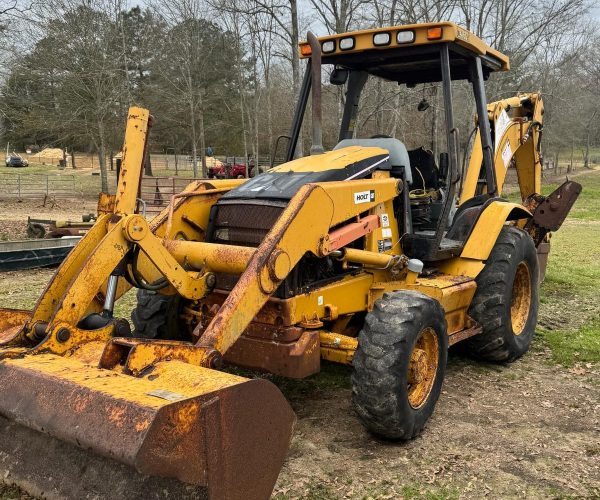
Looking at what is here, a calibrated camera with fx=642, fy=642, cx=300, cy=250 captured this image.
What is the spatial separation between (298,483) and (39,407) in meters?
1.50

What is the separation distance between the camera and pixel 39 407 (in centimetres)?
A: 293

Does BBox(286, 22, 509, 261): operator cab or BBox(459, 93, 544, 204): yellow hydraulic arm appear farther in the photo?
BBox(459, 93, 544, 204): yellow hydraulic arm

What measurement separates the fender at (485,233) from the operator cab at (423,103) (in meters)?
0.07

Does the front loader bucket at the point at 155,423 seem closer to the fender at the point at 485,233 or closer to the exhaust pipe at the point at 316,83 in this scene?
the exhaust pipe at the point at 316,83

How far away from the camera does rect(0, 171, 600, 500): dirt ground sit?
360 cm

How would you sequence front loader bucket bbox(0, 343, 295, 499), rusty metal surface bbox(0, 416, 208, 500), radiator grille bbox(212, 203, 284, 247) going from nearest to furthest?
1. front loader bucket bbox(0, 343, 295, 499)
2. rusty metal surface bbox(0, 416, 208, 500)
3. radiator grille bbox(212, 203, 284, 247)

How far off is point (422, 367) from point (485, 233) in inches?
67.1

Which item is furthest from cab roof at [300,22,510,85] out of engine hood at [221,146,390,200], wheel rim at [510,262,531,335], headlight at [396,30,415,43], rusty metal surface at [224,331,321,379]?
rusty metal surface at [224,331,321,379]

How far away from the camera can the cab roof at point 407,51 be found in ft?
16.7

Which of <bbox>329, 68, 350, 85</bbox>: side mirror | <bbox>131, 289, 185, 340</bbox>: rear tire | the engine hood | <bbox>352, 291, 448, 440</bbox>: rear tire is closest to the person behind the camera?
<bbox>352, 291, 448, 440</bbox>: rear tire

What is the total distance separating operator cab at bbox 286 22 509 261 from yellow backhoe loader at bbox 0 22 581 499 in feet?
0.06

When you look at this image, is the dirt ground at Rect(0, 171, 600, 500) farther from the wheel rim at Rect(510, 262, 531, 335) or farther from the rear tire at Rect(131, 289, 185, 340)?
the rear tire at Rect(131, 289, 185, 340)

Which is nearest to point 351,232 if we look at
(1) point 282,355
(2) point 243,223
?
(2) point 243,223

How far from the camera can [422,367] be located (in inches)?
166
